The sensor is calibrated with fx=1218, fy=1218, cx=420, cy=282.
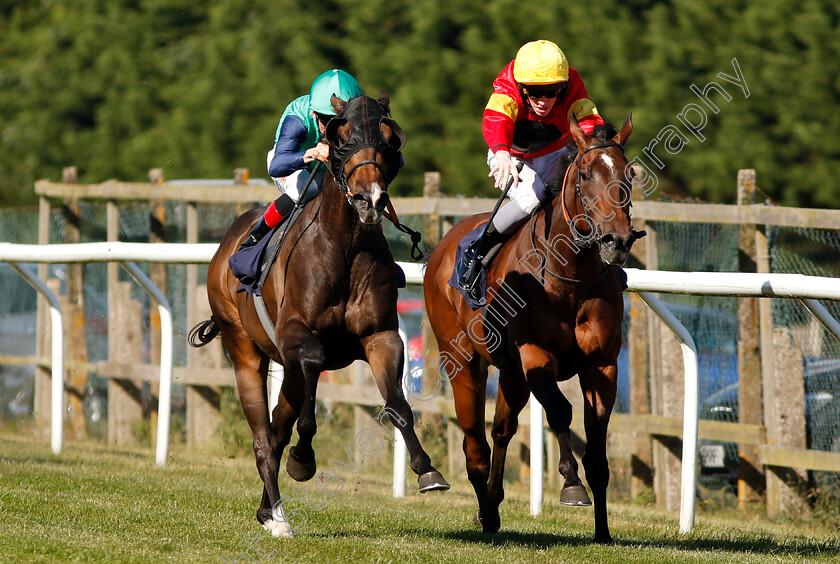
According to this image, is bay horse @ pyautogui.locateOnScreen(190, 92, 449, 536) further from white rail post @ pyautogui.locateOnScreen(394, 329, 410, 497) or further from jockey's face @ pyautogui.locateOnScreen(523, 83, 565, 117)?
white rail post @ pyautogui.locateOnScreen(394, 329, 410, 497)

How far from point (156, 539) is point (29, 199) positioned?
55.3 ft

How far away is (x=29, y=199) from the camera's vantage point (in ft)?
69.8

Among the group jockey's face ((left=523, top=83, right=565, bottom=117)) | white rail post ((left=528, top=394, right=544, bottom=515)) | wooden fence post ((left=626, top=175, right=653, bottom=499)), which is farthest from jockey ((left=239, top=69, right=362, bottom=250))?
wooden fence post ((left=626, top=175, right=653, bottom=499))

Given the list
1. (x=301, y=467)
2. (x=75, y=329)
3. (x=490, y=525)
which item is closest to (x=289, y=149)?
(x=301, y=467)

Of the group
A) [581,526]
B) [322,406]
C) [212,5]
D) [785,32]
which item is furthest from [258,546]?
[212,5]

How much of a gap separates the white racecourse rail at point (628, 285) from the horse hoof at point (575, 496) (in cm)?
125

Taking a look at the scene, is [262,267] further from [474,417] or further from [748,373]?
[748,373]

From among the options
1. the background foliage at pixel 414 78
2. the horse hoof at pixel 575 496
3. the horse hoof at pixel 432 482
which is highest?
the background foliage at pixel 414 78

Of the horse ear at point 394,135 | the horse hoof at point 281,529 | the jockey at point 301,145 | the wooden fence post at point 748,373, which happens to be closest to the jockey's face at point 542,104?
the jockey at point 301,145

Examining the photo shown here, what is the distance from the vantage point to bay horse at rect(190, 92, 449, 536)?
5.38 m

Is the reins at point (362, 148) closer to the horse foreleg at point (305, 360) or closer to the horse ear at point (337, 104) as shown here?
the horse ear at point (337, 104)

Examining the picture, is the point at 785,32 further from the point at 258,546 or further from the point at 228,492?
the point at 258,546

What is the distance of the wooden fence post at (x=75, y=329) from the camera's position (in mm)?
11609

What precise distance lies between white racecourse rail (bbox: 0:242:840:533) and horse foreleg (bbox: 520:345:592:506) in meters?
0.92
